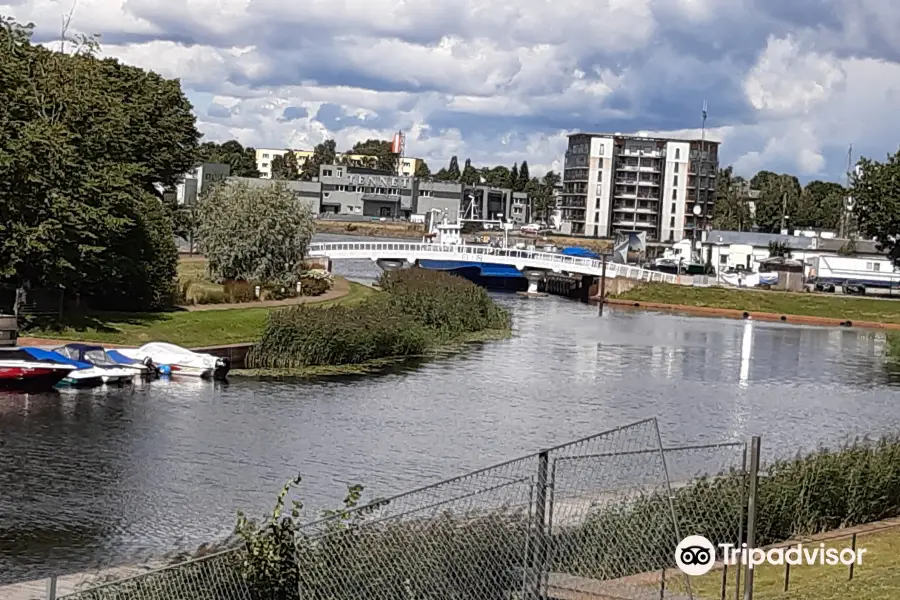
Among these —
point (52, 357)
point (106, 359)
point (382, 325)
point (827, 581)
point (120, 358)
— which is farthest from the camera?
point (382, 325)

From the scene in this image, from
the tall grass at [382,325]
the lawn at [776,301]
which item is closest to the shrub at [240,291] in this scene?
the tall grass at [382,325]

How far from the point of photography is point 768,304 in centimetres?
10744

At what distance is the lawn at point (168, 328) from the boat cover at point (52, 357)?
5.64 m

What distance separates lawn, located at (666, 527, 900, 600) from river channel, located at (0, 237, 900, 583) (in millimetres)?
11550

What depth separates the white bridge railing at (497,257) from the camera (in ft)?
358

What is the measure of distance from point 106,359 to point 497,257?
226 ft

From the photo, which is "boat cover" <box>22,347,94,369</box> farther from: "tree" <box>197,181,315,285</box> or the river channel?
"tree" <box>197,181,315,285</box>

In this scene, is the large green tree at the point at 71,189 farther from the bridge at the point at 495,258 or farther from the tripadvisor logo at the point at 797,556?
the bridge at the point at 495,258

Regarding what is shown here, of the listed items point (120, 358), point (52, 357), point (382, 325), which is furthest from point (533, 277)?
point (52, 357)

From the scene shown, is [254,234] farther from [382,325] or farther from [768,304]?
[768,304]

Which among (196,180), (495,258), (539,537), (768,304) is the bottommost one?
(768,304)

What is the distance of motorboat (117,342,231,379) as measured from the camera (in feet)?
161

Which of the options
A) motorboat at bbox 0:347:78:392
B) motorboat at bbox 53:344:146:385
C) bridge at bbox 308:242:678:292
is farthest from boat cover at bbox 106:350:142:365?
bridge at bbox 308:242:678:292

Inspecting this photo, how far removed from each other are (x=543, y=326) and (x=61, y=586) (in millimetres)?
67263
